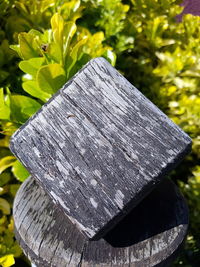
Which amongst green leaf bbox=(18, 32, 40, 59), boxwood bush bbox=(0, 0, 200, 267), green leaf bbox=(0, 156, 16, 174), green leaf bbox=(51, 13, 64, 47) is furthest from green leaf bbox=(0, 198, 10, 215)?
green leaf bbox=(51, 13, 64, 47)

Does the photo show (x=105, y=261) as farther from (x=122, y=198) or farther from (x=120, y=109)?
(x=120, y=109)

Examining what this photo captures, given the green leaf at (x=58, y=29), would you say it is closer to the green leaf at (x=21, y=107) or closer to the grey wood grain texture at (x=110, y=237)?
the green leaf at (x=21, y=107)

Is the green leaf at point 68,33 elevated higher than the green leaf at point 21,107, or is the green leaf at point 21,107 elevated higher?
the green leaf at point 68,33

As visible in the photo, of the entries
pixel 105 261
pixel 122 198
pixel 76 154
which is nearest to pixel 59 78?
pixel 76 154

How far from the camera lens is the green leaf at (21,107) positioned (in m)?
1.53

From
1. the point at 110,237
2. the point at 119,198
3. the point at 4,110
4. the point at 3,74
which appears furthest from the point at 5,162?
the point at 119,198

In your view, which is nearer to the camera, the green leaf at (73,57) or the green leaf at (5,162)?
the green leaf at (73,57)

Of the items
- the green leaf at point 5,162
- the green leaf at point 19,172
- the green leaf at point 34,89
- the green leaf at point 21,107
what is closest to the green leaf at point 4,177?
the green leaf at point 5,162

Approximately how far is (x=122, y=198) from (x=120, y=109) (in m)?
0.28

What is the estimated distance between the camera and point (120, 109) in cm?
118

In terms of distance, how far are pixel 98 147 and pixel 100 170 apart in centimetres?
7

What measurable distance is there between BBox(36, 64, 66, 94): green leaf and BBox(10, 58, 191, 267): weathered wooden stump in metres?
0.16

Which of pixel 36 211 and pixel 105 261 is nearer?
pixel 105 261

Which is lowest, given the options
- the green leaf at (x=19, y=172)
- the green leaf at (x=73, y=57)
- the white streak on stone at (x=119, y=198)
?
the green leaf at (x=19, y=172)
